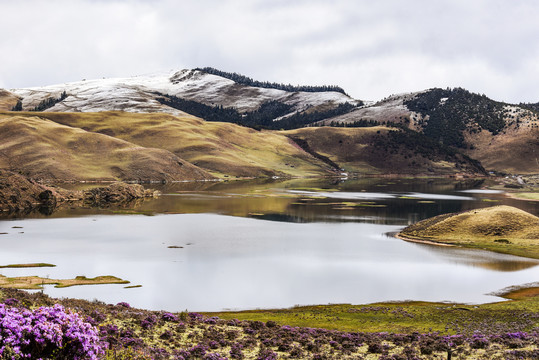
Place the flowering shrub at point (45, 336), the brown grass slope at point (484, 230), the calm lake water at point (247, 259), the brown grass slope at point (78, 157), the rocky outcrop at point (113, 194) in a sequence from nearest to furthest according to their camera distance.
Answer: the flowering shrub at point (45, 336), the calm lake water at point (247, 259), the brown grass slope at point (484, 230), the rocky outcrop at point (113, 194), the brown grass slope at point (78, 157)

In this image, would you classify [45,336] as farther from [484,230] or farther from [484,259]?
[484,230]

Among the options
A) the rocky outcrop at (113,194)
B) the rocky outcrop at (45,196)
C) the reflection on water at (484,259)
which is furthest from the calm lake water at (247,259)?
the rocky outcrop at (113,194)

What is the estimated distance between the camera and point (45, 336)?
1318cm

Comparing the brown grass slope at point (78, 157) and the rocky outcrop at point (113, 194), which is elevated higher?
the brown grass slope at point (78, 157)

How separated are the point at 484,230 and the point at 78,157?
142741 millimetres

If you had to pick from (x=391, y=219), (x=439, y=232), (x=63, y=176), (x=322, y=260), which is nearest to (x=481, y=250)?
(x=439, y=232)

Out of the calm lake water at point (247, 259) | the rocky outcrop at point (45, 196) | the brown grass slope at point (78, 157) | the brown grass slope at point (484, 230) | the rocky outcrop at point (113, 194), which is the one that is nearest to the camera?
the calm lake water at point (247, 259)

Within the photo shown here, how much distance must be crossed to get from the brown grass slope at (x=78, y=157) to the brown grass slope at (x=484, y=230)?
114903 millimetres

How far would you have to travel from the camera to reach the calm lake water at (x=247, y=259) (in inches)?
1489

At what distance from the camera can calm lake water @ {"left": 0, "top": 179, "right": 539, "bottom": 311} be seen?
124ft

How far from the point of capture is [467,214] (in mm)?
71625

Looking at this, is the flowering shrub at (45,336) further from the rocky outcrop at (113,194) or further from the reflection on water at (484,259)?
the rocky outcrop at (113,194)

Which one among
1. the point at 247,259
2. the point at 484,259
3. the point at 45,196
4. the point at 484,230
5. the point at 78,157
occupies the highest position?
the point at 78,157

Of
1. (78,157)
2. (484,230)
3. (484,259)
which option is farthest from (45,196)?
(484,259)
